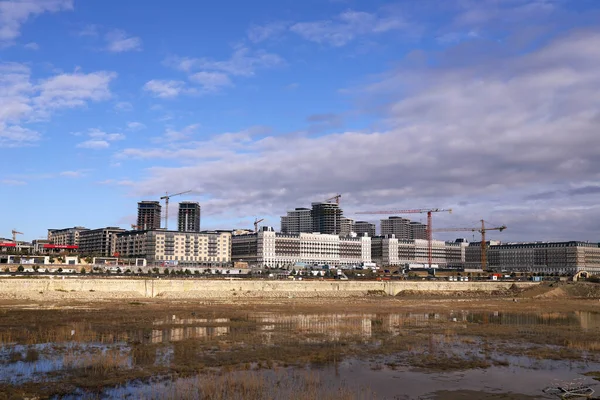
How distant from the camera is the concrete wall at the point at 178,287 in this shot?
3590 inches

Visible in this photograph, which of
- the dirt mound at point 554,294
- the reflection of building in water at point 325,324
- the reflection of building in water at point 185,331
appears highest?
the reflection of building in water at point 185,331

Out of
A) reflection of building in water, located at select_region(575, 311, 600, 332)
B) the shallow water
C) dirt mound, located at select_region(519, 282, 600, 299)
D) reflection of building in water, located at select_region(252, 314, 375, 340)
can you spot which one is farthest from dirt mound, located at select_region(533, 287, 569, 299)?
reflection of building in water, located at select_region(252, 314, 375, 340)

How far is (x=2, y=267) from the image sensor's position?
452 ft

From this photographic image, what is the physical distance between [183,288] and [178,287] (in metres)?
1.04

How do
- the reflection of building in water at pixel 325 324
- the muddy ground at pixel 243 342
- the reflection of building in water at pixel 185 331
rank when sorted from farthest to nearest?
the reflection of building in water at pixel 325 324 → the reflection of building in water at pixel 185 331 → the muddy ground at pixel 243 342

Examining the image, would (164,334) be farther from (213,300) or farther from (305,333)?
(213,300)

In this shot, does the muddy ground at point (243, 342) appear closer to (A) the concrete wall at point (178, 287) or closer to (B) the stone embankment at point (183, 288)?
(B) the stone embankment at point (183, 288)

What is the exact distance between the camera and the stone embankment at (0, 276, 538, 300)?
90312mm

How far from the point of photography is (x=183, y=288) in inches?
4220

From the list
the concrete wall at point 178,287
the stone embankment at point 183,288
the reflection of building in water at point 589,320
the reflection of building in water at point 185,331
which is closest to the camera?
the reflection of building in water at point 185,331

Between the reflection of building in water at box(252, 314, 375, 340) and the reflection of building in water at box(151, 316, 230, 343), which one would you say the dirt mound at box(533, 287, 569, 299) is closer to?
the reflection of building in water at box(252, 314, 375, 340)

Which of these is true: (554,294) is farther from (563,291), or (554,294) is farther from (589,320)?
(589,320)

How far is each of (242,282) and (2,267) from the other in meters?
66.2

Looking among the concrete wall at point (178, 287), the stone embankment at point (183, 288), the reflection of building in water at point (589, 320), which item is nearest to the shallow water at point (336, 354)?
the reflection of building in water at point (589, 320)
